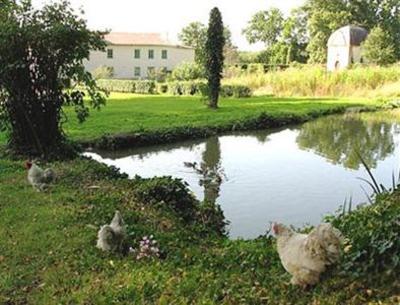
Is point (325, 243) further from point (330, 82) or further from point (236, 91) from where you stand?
point (330, 82)

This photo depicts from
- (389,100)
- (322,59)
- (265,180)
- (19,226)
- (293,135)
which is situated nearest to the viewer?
(19,226)

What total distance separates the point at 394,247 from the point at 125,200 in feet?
14.7

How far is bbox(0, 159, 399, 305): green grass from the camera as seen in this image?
12.2ft

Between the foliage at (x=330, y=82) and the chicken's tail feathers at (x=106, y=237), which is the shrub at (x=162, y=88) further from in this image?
the chicken's tail feathers at (x=106, y=237)

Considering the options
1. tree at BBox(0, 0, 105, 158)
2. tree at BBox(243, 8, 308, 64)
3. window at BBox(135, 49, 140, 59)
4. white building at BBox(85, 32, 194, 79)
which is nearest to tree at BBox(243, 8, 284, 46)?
tree at BBox(243, 8, 308, 64)

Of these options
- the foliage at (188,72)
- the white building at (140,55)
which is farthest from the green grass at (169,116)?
the white building at (140,55)

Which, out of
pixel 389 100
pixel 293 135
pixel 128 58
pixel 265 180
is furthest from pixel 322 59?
pixel 265 180

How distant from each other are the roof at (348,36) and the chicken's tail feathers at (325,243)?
182ft

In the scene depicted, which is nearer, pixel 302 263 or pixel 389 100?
pixel 302 263

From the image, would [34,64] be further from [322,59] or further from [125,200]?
[322,59]

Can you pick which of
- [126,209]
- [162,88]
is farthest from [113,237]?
[162,88]

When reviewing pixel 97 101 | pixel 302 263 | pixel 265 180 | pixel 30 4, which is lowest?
pixel 265 180

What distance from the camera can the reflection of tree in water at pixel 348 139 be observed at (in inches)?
574

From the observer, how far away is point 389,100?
2912 centimetres
